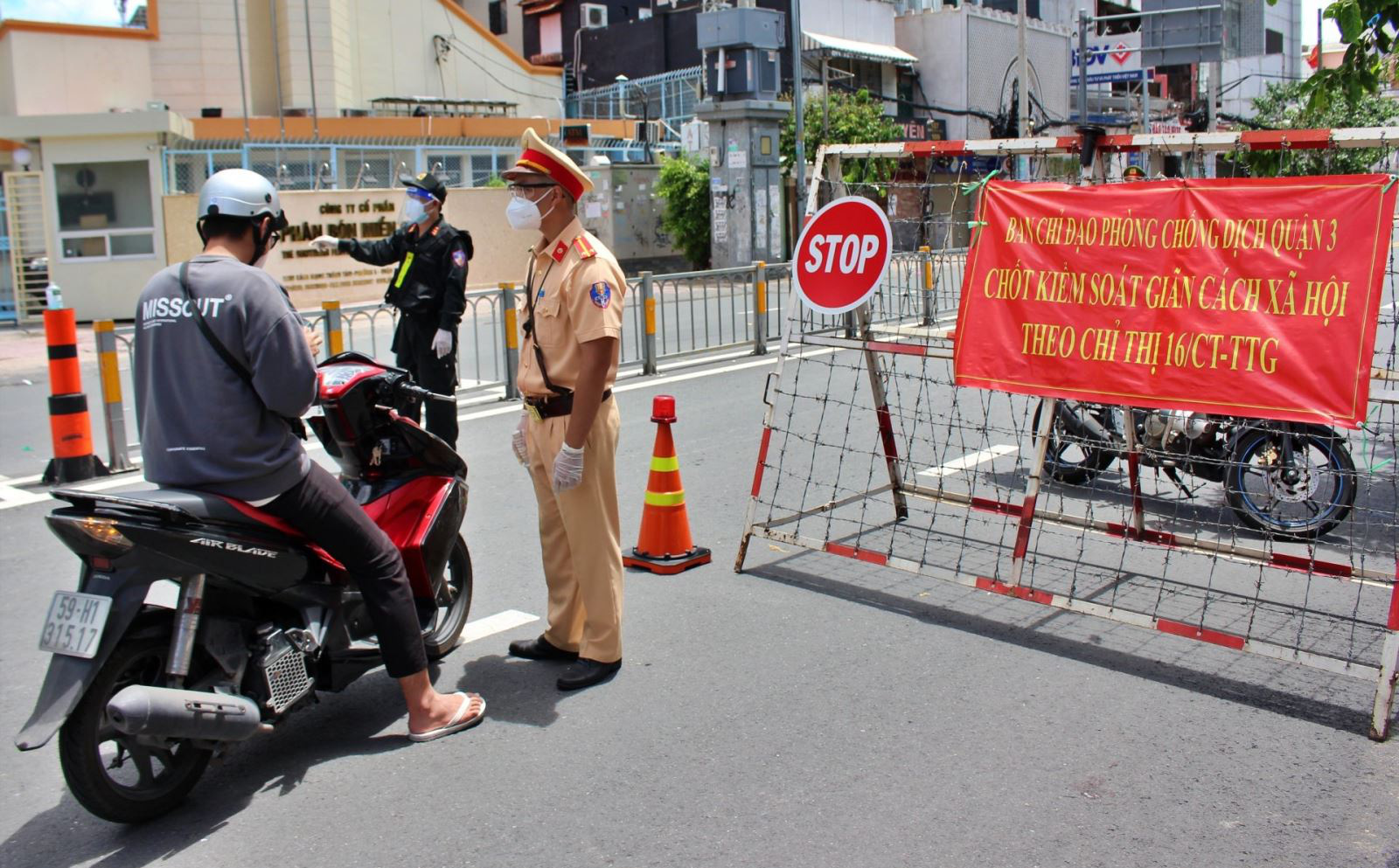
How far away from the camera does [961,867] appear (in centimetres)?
352

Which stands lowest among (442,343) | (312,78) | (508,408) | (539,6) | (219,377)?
(508,408)

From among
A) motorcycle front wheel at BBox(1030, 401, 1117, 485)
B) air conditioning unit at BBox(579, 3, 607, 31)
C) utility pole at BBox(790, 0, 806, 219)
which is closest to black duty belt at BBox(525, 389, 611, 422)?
motorcycle front wheel at BBox(1030, 401, 1117, 485)

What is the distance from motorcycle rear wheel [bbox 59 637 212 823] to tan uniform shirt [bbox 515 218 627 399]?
170 centimetres

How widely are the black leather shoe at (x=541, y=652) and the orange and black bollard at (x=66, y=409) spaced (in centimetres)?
490

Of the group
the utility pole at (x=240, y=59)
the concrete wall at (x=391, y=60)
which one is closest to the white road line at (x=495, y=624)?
the utility pole at (x=240, y=59)

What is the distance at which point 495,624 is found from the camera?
5.62 meters

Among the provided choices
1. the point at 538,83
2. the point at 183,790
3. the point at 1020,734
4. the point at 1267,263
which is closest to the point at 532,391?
the point at 183,790

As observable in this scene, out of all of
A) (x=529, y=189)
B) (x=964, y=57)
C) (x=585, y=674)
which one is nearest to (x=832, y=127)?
(x=964, y=57)

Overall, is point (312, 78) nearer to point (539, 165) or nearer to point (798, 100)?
point (798, 100)

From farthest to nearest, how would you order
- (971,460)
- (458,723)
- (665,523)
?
(971,460)
(665,523)
(458,723)

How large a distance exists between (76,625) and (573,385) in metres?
1.92

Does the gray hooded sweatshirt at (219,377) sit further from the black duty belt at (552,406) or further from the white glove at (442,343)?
the white glove at (442,343)

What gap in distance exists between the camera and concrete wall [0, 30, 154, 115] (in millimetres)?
24312

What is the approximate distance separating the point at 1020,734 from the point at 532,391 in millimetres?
2211
